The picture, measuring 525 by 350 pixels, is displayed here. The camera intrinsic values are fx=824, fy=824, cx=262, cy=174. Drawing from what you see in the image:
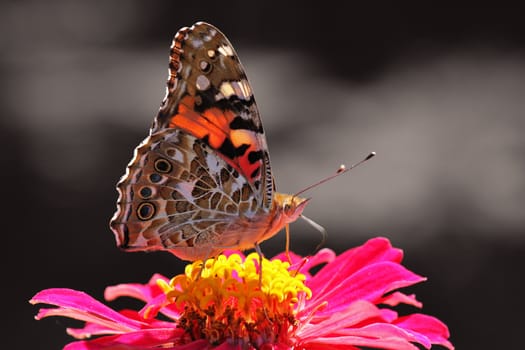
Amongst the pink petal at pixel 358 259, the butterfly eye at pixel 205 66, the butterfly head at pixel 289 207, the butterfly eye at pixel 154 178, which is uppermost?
the butterfly eye at pixel 205 66

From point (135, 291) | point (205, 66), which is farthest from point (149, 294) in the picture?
point (205, 66)

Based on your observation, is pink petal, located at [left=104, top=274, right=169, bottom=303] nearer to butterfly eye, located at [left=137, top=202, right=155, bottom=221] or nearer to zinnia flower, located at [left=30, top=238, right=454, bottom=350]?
zinnia flower, located at [left=30, top=238, right=454, bottom=350]

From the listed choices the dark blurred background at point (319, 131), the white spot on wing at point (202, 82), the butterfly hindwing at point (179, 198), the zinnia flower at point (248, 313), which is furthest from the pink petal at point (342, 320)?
the dark blurred background at point (319, 131)

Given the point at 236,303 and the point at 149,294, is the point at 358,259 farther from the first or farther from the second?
the point at 149,294

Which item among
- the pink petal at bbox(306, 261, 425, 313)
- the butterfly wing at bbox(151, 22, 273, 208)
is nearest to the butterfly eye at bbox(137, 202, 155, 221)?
the butterfly wing at bbox(151, 22, 273, 208)

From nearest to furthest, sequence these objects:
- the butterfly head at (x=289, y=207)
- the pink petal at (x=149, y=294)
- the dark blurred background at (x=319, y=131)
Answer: the butterfly head at (x=289, y=207) < the pink petal at (x=149, y=294) < the dark blurred background at (x=319, y=131)

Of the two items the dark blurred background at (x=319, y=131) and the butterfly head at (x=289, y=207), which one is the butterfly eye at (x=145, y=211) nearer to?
the butterfly head at (x=289, y=207)

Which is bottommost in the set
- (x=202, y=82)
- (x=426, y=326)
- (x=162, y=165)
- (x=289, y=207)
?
(x=426, y=326)

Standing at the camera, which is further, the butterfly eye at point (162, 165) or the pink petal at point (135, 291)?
the pink petal at point (135, 291)
